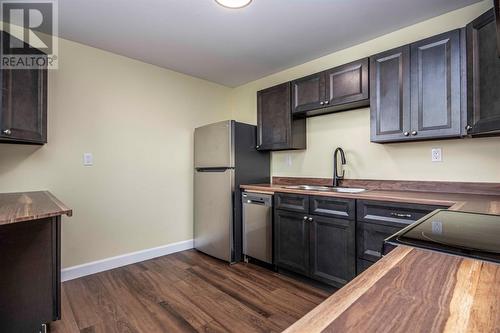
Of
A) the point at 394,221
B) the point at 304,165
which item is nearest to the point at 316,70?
the point at 304,165

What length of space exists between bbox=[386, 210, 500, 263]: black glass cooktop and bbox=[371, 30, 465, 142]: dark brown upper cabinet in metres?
0.94

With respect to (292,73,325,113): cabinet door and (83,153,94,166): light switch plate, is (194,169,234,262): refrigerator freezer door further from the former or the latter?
(83,153,94,166): light switch plate

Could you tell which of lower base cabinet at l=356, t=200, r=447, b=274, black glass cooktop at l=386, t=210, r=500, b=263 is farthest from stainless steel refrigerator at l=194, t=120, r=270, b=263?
black glass cooktop at l=386, t=210, r=500, b=263

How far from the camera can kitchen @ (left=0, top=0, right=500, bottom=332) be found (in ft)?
5.20

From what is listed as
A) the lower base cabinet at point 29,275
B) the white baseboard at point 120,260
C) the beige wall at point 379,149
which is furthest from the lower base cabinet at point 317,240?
the lower base cabinet at point 29,275

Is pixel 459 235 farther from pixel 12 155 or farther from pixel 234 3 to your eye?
pixel 12 155

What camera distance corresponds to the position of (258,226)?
273 cm

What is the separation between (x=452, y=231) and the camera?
93 centimetres

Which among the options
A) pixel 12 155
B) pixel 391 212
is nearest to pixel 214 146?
A: pixel 12 155

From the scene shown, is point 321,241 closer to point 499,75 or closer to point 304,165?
point 304,165

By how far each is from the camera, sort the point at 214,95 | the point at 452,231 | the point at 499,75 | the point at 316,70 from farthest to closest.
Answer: the point at 214,95
the point at 316,70
the point at 499,75
the point at 452,231

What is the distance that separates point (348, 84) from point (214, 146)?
157 cm

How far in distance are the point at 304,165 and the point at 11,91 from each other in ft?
8.74

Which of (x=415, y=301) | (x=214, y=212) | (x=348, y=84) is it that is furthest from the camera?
(x=214, y=212)
